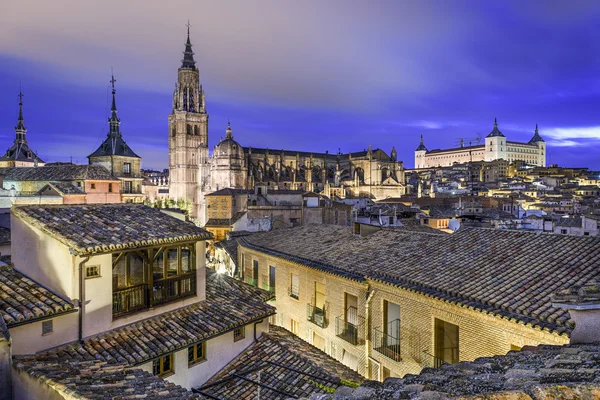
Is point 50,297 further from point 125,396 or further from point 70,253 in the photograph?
point 125,396

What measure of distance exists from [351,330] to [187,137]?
80.3m

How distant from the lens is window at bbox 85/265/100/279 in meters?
8.31

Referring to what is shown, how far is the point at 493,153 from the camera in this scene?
160m

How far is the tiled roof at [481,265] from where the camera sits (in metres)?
8.17

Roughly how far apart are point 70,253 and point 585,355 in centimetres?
867

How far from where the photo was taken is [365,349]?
1222 centimetres

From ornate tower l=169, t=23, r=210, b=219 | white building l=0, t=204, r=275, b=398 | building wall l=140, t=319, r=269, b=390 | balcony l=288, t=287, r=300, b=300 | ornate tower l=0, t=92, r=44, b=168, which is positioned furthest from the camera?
ornate tower l=169, t=23, r=210, b=219

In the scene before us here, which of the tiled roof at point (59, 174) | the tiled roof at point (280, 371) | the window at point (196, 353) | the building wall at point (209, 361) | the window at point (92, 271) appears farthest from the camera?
the tiled roof at point (59, 174)

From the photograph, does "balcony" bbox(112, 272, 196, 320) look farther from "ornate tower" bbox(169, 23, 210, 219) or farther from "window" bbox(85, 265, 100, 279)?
"ornate tower" bbox(169, 23, 210, 219)

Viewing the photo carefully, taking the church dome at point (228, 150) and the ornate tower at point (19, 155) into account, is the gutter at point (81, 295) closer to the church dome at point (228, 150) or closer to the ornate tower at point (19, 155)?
the ornate tower at point (19, 155)

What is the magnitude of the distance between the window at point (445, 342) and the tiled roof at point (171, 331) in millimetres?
4601

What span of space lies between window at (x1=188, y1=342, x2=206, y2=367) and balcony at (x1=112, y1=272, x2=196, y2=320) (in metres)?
1.33

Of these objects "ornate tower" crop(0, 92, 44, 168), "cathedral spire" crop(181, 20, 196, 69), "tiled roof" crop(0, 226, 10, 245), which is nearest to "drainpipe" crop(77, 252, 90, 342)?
"tiled roof" crop(0, 226, 10, 245)

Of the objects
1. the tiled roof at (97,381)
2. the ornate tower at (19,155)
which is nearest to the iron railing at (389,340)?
the tiled roof at (97,381)
